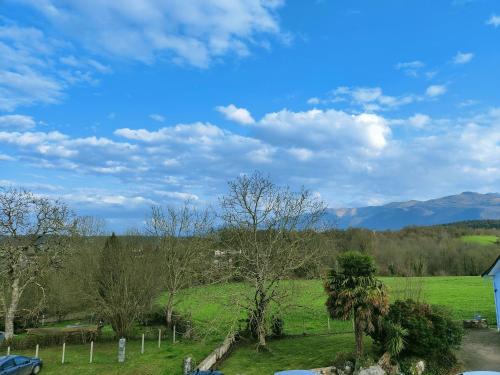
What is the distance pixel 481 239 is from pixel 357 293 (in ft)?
319

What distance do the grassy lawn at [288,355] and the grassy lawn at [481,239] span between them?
A: 273 feet

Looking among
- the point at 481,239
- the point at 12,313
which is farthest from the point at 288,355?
the point at 481,239

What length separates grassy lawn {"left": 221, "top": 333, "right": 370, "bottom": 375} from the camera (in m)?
21.5

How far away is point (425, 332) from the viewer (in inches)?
774

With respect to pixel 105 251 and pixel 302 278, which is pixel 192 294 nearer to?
pixel 105 251

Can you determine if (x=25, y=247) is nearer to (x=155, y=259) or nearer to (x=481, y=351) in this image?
(x=155, y=259)

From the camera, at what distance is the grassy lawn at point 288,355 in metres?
21.5

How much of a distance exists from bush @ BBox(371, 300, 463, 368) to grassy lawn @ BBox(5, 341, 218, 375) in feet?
36.6

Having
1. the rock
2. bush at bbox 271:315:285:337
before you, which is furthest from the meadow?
the rock

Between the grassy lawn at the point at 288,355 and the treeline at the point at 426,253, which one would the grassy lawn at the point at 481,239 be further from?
the grassy lawn at the point at 288,355

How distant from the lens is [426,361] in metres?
20.1

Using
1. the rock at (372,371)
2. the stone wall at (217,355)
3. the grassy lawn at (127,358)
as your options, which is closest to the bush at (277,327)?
the stone wall at (217,355)

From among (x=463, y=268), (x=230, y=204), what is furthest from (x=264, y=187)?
(x=463, y=268)

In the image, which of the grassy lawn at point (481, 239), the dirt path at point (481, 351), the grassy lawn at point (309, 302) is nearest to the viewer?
the dirt path at point (481, 351)
